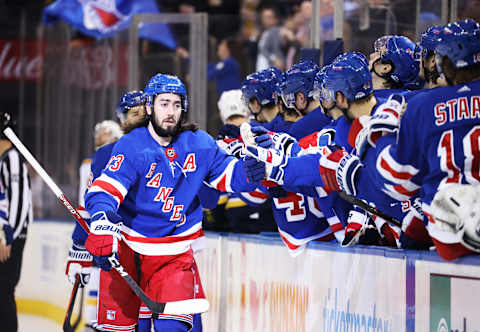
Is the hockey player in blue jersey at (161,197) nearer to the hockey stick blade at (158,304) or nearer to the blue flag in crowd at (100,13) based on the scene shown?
the hockey stick blade at (158,304)

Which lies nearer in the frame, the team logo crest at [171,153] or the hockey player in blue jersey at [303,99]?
the team logo crest at [171,153]

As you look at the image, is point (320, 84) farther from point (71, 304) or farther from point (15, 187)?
point (15, 187)

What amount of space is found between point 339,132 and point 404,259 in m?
0.59

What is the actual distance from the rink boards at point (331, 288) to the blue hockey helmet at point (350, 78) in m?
0.53

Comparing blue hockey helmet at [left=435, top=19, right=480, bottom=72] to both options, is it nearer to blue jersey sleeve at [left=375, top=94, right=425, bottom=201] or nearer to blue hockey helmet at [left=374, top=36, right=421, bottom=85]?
blue jersey sleeve at [left=375, top=94, right=425, bottom=201]

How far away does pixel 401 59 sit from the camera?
11.0 ft

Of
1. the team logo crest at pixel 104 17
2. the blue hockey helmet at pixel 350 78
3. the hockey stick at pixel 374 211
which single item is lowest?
the hockey stick at pixel 374 211

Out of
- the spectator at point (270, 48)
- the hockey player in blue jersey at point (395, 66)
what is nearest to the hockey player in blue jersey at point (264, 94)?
the hockey player in blue jersey at point (395, 66)

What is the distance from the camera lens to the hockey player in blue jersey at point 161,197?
3502mm

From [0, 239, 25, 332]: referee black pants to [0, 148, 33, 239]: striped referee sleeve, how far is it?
13 centimetres

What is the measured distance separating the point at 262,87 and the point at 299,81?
33 cm

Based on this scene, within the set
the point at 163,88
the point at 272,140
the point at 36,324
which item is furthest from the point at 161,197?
the point at 36,324

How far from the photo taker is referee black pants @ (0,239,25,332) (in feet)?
18.9

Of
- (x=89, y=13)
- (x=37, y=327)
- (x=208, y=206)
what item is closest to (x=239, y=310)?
(x=208, y=206)
